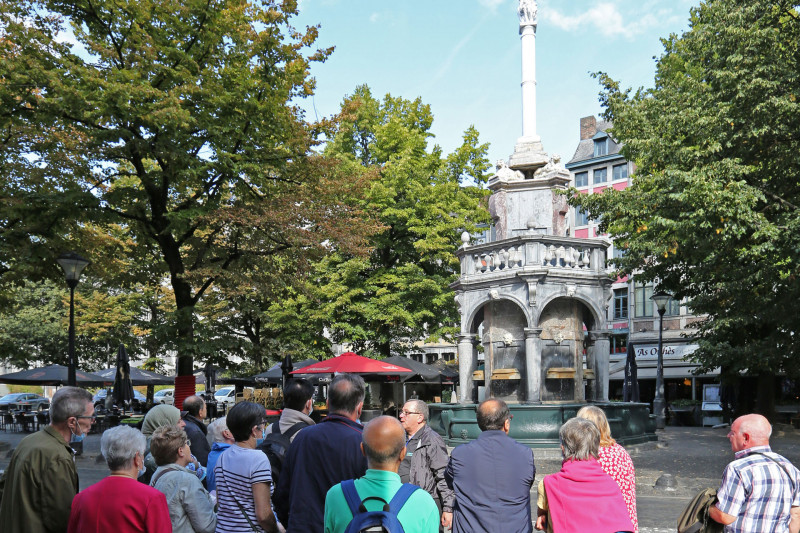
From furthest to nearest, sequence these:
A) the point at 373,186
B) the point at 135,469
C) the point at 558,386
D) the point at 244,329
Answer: the point at 244,329, the point at 373,186, the point at 558,386, the point at 135,469

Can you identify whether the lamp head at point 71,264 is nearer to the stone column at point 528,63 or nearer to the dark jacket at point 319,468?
the stone column at point 528,63

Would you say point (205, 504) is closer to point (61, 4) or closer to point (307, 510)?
point (307, 510)

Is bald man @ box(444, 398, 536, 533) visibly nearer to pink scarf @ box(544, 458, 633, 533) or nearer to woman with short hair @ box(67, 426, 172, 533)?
pink scarf @ box(544, 458, 633, 533)

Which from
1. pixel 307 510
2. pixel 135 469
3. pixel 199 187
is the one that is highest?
pixel 199 187

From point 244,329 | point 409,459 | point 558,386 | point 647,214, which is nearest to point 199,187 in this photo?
point 558,386

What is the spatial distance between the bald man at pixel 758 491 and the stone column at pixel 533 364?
11.5m

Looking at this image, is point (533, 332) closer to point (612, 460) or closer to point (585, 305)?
point (585, 305)

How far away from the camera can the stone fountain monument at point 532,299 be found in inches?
639

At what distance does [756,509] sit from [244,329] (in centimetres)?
3617

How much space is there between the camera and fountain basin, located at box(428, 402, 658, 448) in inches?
595

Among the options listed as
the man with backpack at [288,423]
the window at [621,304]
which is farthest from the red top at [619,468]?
the window at [621,304]

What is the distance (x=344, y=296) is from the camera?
31.0 m

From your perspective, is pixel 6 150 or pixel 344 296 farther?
pixel 344 296

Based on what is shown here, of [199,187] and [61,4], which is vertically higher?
[61,4]
